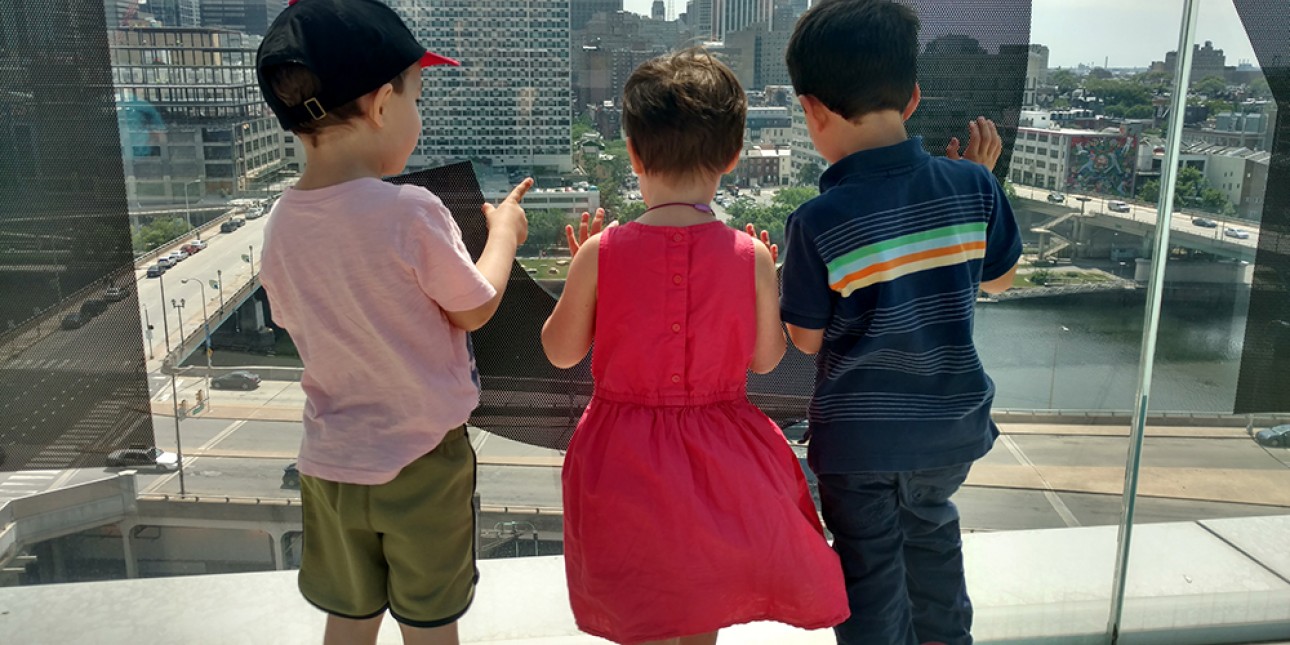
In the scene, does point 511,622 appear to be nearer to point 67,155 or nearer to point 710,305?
point 710,305

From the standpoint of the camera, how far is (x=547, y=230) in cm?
189

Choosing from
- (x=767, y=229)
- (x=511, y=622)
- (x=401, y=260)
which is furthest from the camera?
(x=511, y=622)

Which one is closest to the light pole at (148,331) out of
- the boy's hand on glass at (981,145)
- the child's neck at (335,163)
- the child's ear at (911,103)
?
the child's neck at (335,163)

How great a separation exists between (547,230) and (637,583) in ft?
2.23

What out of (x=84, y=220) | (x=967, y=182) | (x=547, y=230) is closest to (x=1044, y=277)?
(x=967, y=182)

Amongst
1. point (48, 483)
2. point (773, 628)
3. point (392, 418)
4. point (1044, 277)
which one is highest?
point (1044, 277)

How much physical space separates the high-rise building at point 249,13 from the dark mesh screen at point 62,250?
0.75 ft

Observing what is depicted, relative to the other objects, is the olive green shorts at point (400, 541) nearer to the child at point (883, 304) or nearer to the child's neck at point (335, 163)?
the child's neck at point (335, 163)

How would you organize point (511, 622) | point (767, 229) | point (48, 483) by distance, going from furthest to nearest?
point (511, 622) < point (48, 483) < point (767, 229)

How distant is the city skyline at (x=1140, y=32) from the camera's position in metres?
2.15

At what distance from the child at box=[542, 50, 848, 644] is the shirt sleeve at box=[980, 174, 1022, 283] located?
0.40 metres

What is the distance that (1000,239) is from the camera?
1.73 m

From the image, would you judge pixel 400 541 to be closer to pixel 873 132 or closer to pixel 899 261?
pixel 899 261

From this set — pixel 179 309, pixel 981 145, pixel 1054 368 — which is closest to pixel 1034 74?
pixel 981 145
